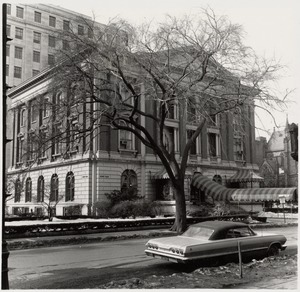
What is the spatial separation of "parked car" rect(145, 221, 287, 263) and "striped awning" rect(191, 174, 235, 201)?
25051mm

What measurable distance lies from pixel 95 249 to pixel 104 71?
857 centimetres

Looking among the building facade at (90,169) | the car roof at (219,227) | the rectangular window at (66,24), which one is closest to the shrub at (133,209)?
the building facade at (90,169)

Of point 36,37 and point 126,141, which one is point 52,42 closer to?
point 36,37

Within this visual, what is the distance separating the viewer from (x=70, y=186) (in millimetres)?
38094

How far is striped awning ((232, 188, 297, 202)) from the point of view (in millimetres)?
32875

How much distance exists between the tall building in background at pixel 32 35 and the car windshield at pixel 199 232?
9090 mm

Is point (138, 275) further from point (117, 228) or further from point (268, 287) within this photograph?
point (117, 228)

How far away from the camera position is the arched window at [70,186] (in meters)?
37.6

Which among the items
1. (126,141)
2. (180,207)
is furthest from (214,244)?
(126,141)

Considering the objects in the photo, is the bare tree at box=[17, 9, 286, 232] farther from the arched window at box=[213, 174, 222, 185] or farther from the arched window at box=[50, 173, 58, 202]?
the arched window at box=[213, 174, 222, 185]

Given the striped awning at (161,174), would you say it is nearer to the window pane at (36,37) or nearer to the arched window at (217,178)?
the arched window at (217,178)

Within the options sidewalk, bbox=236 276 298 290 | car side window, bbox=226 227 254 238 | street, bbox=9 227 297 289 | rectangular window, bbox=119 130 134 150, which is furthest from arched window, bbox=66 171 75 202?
sidewalk, bbox=236 276 298 290

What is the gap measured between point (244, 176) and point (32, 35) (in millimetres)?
26813

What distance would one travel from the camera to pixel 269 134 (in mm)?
16969
